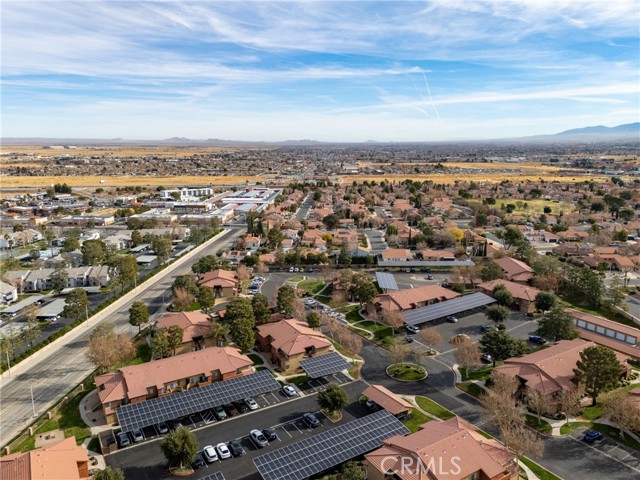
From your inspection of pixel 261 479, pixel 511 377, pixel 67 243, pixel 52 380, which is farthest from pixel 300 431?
pixel 67 243

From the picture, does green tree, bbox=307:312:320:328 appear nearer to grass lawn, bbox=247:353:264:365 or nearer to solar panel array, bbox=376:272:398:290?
grass lawn, bbox=247:353:264:365

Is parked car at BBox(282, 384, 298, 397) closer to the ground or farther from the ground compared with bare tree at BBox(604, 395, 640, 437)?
closer to the ground

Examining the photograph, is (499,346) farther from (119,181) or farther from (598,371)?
(119,181)

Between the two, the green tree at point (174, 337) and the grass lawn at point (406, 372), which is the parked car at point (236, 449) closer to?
the green tree at point (174, 337)

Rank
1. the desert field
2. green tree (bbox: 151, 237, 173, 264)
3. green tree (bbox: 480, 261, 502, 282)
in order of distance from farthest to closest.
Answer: the desert field, green tree (bbox: 151, 237, 173, 264), green tree (bbox: 480, 261, 502, 282)

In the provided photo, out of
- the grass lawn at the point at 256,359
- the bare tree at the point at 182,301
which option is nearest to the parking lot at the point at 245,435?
the grass lawn at the point at 256,359

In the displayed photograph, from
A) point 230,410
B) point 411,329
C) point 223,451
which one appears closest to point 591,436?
point 411,329

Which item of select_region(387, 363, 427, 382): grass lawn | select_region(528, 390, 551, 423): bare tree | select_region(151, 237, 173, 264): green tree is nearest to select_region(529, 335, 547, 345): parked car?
select_region(528, 390, 551, 423): bare tree
